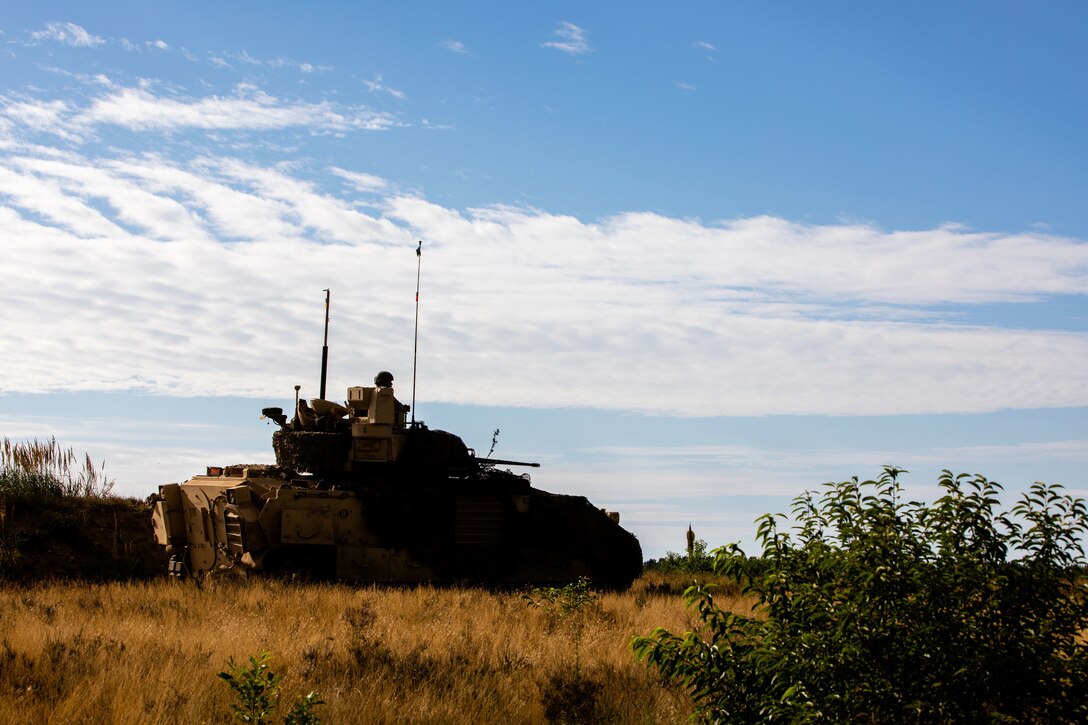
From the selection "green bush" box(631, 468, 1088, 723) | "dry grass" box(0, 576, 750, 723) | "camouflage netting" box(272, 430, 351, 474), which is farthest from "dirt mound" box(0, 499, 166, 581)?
"green bush" box(631, 468, 1088, 723)

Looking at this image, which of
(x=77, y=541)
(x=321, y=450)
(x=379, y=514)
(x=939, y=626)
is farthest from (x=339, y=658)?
(x=77, y=541)

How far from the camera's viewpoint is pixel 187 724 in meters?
8.20

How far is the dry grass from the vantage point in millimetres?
8828

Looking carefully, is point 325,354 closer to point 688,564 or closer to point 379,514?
point 379,514

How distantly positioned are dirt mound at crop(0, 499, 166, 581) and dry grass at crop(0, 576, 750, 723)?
328 inches

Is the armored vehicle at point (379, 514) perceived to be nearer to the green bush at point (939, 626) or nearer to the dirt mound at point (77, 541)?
the dirt mound at point (77, 541)

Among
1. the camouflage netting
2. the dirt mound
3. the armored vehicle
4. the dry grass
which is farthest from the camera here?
the dirt mound

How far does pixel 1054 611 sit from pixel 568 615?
838 centimetres

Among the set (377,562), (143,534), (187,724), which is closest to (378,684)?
(187,724)

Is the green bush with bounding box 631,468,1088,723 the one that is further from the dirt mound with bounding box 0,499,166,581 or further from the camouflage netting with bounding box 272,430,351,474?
the dirt mound with bounding box 0,499,166,581

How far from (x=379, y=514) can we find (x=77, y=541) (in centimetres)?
1032

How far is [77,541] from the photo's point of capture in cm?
2528

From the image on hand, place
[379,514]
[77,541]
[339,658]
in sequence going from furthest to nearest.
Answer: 1. [77,541]
2. [379,514]
3. [339,658]

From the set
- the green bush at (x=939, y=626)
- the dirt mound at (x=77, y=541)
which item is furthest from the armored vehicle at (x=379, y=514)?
the green bush at (x=939, y=626)
